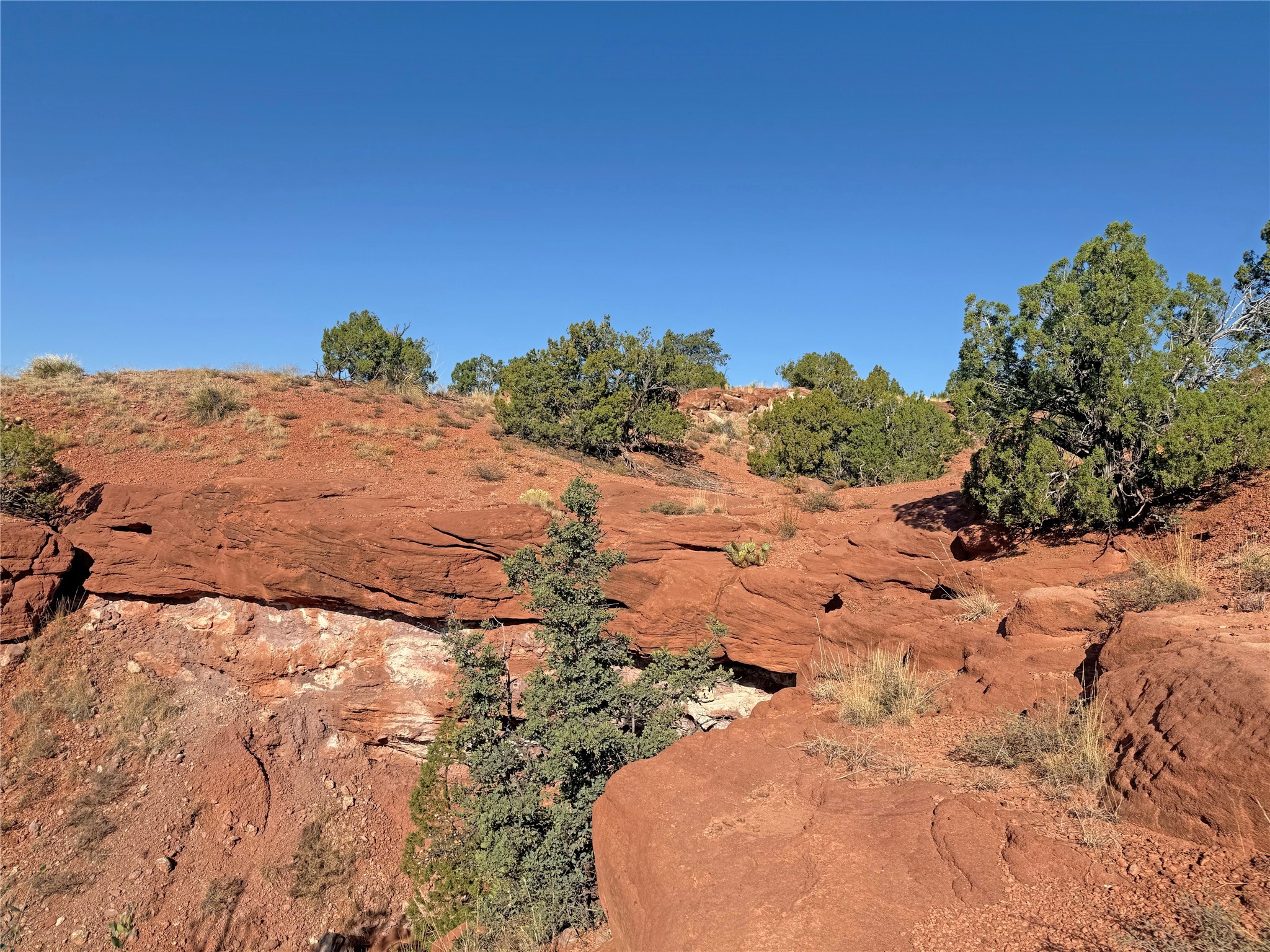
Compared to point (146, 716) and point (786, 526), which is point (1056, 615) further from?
point (146, 716)

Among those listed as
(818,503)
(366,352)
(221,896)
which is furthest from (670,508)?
(366,352)

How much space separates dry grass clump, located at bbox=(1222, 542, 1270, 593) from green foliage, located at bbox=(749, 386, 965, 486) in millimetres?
14017

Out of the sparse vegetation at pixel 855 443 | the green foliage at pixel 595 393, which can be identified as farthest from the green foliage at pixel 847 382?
the green foliage at pixel 595 393

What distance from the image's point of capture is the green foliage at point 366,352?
26156mm

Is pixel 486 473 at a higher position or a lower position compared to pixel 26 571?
higher

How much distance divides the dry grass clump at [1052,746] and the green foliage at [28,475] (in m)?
15.0

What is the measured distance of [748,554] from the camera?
10789mm

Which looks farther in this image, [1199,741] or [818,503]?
[818,503]

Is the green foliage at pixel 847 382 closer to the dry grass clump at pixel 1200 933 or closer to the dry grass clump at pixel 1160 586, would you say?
the dry grass clump at pixel 1160 586

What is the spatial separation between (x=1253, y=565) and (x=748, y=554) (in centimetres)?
637

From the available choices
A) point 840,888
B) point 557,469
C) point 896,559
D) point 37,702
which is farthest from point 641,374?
point 840,888

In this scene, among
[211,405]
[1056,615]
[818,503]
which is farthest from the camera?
Answer: [211,405]

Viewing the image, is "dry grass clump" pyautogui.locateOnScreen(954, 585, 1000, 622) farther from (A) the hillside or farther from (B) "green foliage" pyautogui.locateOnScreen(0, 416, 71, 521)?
(B) "green foliage" pyautogui.locateOnScreen(0, 416, 71, 521)

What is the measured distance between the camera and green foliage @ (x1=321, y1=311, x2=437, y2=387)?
26156mm
